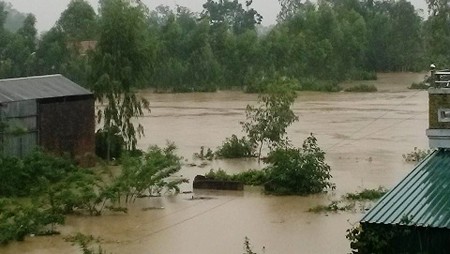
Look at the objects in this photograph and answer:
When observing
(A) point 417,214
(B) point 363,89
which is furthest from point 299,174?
(B) point 363,89

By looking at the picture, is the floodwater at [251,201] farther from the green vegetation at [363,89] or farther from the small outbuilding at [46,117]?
the green vegetation at [363,89]

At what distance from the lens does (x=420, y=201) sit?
895 cm

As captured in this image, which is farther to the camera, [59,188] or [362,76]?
[362,76]

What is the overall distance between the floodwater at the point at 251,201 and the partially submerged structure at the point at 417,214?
11.5 ft

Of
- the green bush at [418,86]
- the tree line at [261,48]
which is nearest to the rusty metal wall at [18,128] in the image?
the tree line at [261,48]

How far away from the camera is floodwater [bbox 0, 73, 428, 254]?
13.9 metres

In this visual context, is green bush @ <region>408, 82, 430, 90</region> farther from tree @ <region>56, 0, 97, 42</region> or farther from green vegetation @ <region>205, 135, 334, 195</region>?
green vegetation @ <region>205, 135, 334, 195</region>

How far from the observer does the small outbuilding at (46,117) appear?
19438 mm

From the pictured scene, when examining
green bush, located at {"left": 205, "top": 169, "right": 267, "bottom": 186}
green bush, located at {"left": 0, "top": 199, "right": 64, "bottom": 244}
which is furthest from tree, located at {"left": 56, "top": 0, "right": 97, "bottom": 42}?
Answer: green bush, located at {"left": 0, "top": 199, "right": 64, "bottom": 244}

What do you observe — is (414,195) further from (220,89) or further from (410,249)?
(220,89)

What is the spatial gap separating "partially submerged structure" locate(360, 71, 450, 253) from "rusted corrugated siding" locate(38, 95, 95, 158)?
12324 mm

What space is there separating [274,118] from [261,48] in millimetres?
28427

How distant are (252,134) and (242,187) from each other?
4.54 meters

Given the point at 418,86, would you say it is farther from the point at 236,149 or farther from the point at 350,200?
the point at 350,200
